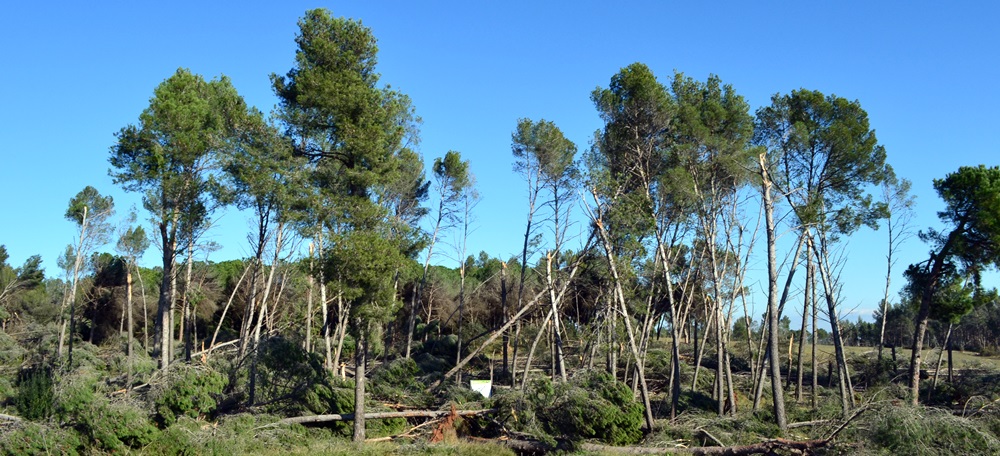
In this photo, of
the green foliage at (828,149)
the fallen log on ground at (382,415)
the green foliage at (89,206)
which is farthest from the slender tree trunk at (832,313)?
the green foliage at (89,206)

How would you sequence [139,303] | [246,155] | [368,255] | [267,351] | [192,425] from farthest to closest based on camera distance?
[139,303], [246,155], [267,351], [368,255], [192,425]

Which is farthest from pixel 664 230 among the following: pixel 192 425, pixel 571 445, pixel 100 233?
pixel 100 233

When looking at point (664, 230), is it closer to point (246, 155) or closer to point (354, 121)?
point (354, 121)

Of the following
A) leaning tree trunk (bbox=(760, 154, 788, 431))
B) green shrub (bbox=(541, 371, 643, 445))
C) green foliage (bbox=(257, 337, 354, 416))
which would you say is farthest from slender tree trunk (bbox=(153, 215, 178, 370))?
leaning tree trunk (bbox=(760, 154, 788, 431))

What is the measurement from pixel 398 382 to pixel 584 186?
6984mm

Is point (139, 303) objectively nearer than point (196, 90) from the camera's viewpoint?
No

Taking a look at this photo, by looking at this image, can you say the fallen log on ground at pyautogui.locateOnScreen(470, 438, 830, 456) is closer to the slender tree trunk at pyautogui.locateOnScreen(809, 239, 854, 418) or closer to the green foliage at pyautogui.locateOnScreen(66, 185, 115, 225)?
the slender tree trunk at pyautogui.locateOnScreen(809, 239, 854, 418)

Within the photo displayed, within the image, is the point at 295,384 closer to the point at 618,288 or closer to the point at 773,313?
the point at 618,288

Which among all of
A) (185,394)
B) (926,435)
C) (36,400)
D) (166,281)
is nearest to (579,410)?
(926,435)

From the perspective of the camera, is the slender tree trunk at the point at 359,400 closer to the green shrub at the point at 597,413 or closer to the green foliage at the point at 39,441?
the green shrub at the point at 597,413

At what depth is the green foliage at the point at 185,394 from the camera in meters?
13.4

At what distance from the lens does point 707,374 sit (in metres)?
26.6

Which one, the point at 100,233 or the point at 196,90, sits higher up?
the point at 196,90

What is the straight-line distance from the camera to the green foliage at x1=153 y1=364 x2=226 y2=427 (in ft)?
43.9
